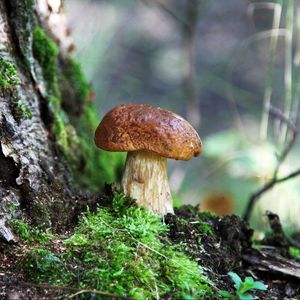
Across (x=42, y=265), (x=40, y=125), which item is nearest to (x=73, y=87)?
(x=40, y=125)

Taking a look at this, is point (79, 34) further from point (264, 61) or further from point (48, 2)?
point (264, 61)

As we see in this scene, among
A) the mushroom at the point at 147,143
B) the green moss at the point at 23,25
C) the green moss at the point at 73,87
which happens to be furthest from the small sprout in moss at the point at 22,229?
the green moss at the point at 73,87

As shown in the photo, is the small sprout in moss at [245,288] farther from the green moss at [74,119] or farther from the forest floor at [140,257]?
the green moss at [74,119]

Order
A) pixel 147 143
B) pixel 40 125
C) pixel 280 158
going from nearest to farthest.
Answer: pixel 147 143, pixel 40 125, pixel 280 158

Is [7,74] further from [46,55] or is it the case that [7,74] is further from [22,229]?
[22,229]

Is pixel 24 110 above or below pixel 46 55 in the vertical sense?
below

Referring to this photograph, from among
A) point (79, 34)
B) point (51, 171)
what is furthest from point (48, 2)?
point (79, 34)

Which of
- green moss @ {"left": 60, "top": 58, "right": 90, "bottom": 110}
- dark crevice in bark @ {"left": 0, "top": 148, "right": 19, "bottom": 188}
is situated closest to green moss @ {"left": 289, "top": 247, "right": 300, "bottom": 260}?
dark crevice in bark @ {"left": 0, "top": 148, "right": 19, "bottom": 188}
